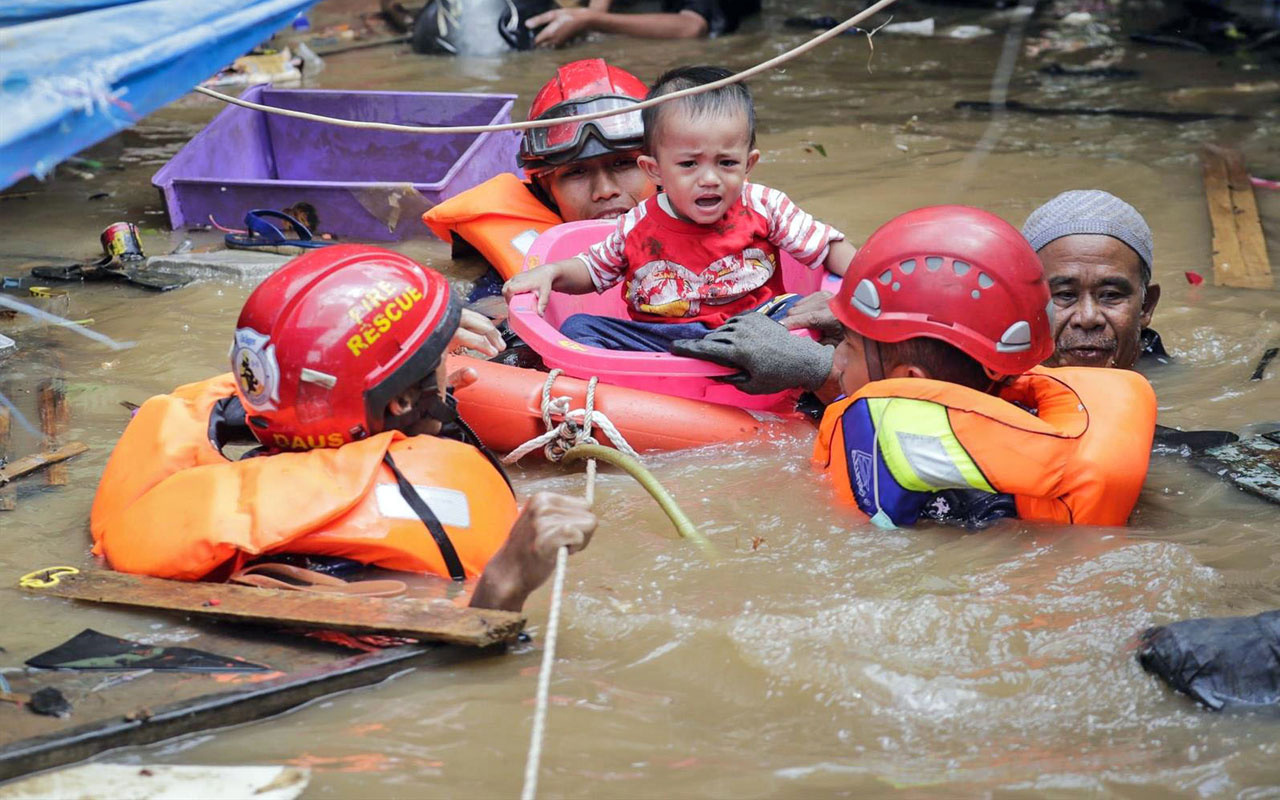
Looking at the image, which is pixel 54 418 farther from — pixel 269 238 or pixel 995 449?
pixel 995 449

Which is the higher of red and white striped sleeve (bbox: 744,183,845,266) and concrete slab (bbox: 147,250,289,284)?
red and white striped sleeve (bbox: 744,183,845,266)

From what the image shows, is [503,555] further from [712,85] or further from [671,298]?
[671,298]

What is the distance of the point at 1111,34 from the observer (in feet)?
37.5

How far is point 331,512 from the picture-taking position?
319 centimetres

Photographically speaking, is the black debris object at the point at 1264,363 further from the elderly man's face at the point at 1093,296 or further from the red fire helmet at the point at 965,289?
the red fire helmet at the point at 965,289

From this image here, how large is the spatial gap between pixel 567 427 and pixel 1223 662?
222 cm

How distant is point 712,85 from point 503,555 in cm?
129

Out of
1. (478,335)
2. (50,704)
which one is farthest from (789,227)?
(50,704)

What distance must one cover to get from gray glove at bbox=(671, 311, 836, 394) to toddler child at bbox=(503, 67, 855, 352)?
1.19ft

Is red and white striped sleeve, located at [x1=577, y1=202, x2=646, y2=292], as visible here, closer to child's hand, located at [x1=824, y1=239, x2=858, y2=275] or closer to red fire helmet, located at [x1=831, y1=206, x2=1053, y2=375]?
child's hand, located at [x1=824, y1=239, x2=858, y2=275]

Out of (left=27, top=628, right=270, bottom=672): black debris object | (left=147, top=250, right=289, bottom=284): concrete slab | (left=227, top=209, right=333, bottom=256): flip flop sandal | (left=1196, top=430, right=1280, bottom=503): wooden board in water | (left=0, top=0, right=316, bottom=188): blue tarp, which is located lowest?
(left=1196, top=430, right=1280, bottom=503): wooden board in water

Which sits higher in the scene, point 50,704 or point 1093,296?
point 1093,296

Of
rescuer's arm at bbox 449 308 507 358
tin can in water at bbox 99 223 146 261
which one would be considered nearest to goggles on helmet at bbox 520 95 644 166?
rescuer's arm at bbox 449 308 507 358

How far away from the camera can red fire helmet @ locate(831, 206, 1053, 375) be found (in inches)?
145
